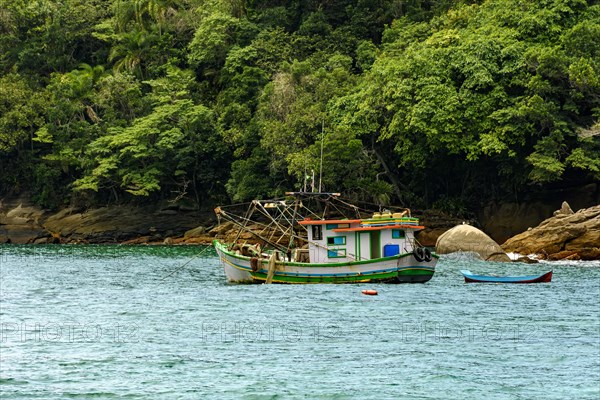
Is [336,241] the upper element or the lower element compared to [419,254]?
upper

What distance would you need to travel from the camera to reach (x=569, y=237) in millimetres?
57969

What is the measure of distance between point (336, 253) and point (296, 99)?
2926 cm

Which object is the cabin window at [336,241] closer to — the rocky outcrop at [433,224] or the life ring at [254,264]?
the life ring at [254,264]

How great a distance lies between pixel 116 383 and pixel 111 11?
70.2 meters

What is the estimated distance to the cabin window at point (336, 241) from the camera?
155 ft

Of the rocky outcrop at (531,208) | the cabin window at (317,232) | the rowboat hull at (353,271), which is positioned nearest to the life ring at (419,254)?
the rowboat hull at (353,271)

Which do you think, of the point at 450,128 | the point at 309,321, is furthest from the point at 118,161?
the point at 309,321

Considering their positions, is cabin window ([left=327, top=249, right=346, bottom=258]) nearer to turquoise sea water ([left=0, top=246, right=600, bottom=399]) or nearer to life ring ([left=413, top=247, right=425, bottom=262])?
turquoise sea water ([left=0, top=246, right=600, bottom=399])

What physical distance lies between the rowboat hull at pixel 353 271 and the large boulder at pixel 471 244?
41.5 ft

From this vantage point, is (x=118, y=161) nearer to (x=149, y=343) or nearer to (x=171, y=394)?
(x=149, y=343)

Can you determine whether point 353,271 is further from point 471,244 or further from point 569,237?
point 569,237

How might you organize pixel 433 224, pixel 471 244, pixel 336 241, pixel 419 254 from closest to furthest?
1. pixel 419 254
2. pixel 336 241
3. pixel 471 244
4. pixel 433 224

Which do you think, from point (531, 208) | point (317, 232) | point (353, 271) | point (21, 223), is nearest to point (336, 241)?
point (317, 232)

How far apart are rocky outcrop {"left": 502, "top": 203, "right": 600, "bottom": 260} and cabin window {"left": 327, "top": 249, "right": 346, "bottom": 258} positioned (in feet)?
50.0
